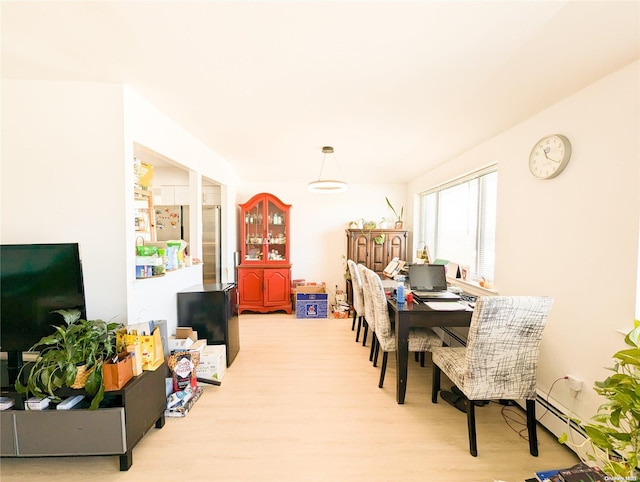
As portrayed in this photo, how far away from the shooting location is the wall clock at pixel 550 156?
1.86 m

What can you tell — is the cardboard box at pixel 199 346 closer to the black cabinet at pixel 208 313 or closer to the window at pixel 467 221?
the black cabinet at pixel 208 313

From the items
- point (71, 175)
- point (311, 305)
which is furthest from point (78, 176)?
point (311, 305)

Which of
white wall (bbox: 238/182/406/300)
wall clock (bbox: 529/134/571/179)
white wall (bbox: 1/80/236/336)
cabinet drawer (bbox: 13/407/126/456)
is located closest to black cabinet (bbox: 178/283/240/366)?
white wall (bbox: 1/80/236/336)

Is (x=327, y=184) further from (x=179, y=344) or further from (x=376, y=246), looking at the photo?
(x=179, y=344)

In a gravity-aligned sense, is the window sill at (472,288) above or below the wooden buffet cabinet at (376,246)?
below

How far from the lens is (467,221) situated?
3359 millimetres

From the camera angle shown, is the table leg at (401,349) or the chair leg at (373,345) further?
the chair leg at (373,345)

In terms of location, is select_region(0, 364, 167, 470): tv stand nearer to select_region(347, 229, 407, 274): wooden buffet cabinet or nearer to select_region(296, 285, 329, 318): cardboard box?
select_region(296, 285, 329, 318): cardboard box

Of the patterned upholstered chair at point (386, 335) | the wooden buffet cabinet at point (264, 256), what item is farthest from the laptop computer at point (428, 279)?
the wooden buffet cabinet at point (264, 256)

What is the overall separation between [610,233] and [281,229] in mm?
3949

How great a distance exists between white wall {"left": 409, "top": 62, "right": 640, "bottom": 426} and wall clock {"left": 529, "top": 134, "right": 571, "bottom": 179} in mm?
44

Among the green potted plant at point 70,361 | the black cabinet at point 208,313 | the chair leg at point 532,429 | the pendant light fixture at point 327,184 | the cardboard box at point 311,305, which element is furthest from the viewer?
the cardboard box at point 311,305

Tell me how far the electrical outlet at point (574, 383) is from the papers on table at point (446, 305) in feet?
2.35

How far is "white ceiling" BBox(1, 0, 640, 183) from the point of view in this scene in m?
1.21
